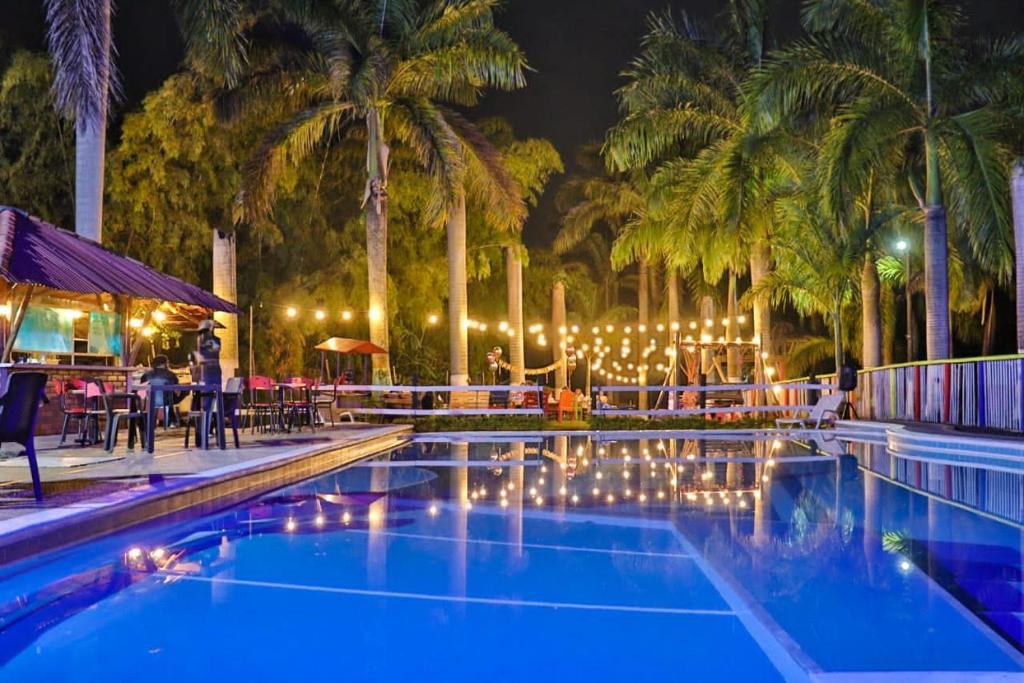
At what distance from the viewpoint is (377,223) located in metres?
20.9

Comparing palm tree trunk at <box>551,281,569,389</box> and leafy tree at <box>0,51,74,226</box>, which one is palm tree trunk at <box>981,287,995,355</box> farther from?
leafy tree at <box>0,51,74,226</box>

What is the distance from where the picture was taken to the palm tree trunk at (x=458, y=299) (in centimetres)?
2322

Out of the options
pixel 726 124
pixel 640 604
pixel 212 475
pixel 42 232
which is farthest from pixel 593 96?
pixel 640 604

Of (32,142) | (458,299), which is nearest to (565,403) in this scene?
(458,299)

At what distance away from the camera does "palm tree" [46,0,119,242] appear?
14.4 metres

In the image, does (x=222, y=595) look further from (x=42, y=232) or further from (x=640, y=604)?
(x=42, y=232)

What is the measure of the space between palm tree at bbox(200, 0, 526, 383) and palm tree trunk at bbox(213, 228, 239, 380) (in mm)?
1778

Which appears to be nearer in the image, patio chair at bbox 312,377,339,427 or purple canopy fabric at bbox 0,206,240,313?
purple canopy fabric at bbox 0,206,240,313

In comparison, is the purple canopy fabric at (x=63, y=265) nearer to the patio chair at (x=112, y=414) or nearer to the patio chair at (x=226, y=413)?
the patio chair at (x=112, y=414)

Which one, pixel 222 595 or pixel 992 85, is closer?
pixel 222 595

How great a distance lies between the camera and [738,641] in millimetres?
4168

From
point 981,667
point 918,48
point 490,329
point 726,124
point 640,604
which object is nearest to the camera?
point 981,667

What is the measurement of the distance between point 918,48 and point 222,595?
16101mm

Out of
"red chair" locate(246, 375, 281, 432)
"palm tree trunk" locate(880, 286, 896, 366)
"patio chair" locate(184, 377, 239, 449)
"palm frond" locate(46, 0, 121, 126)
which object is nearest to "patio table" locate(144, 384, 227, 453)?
"patio chair" locate(184, 377, 239, 449)
